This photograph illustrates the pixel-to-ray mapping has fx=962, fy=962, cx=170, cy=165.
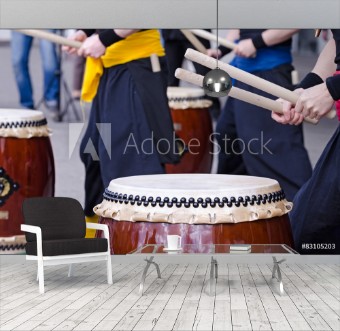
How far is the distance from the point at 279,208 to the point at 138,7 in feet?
5.45

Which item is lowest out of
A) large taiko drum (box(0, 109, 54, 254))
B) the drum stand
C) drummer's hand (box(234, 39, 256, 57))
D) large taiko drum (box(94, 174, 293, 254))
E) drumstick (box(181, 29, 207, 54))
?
large taiko drum (box(94, 174, 293, 254))

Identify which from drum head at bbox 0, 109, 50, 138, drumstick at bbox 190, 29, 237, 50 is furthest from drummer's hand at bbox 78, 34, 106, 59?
drumstick at bbox 190, 29, 237, 50

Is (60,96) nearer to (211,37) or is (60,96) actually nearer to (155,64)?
(155,64)

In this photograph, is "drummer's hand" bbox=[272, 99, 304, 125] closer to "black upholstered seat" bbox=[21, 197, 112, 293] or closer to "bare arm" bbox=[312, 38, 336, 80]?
"bare arm" bbox=[312, 38, 336, 80]

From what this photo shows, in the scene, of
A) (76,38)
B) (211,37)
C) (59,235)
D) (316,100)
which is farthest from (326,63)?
(59,235)

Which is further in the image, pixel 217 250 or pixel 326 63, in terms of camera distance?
pixel 326 63

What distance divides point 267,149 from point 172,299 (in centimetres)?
143

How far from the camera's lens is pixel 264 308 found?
174 inches

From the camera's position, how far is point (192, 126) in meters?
5.92

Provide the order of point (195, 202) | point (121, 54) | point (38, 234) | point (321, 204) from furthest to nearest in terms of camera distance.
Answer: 1. point (121, 54)
2. point (321, 204)
3. point (38, 234)
4. point (195, 202)

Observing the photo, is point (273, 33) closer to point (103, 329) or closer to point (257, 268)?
point (257, 268)

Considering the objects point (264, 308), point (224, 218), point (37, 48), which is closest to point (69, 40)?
point (37, 48)

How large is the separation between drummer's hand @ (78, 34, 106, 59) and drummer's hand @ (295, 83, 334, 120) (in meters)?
1.29

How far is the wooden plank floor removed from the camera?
13.4ft
